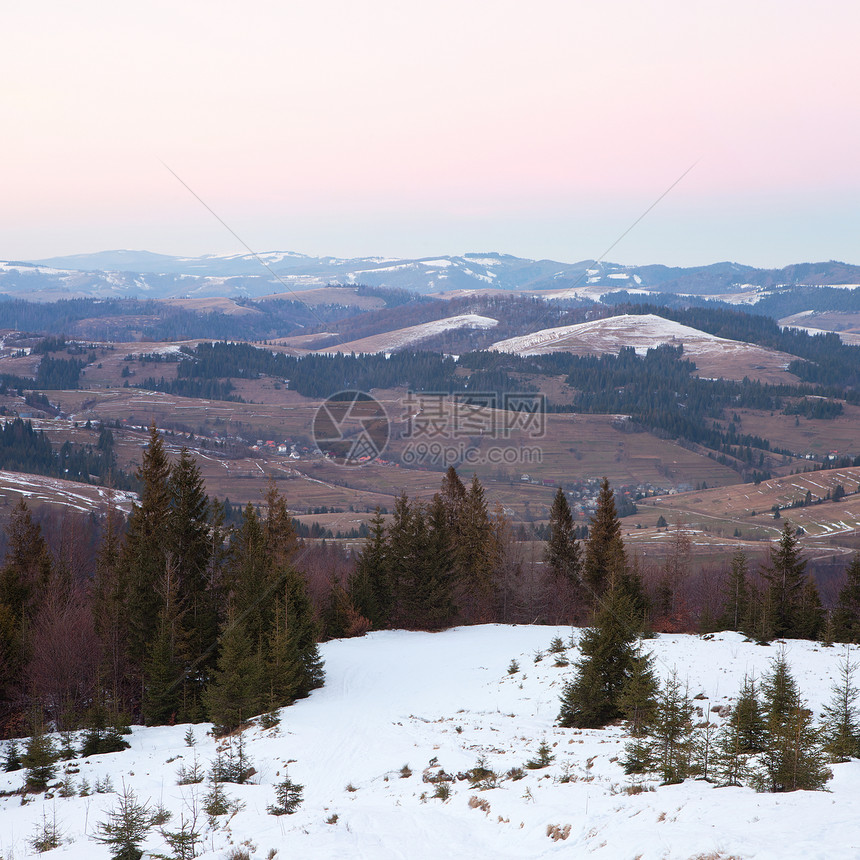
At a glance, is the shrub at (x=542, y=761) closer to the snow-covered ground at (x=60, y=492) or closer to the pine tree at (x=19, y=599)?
the pine tree at (x=19, y=599)

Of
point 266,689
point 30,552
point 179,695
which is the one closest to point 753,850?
point 266,689

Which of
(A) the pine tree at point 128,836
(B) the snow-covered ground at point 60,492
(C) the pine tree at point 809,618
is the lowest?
(B) the snow-covered ground at point 60,492

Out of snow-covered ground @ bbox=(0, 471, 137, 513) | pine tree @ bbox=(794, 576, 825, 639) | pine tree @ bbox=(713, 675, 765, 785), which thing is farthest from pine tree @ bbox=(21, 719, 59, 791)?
snow-covered ground @ bbox=(0, 471, 137, 513)

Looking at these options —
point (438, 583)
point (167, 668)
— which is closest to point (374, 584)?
point (438, 583)

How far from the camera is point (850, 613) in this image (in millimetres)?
39656

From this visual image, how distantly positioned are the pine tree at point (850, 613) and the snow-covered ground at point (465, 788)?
338 centimetres

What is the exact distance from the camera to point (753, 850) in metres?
11.9

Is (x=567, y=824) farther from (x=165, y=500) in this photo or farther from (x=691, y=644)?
(x=165, y=500)

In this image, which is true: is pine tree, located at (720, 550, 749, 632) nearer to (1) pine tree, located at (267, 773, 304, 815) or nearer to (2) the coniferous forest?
(2) the coniferous forest

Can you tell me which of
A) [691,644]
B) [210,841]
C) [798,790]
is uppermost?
[798,790]

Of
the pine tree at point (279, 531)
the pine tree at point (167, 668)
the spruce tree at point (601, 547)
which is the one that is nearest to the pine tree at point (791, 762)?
the pine tree at point (167, 668)

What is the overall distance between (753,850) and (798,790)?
382cm

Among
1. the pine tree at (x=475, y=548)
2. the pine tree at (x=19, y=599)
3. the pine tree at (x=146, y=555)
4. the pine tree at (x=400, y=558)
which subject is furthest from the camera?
the pine tree at (x=475, y=548)

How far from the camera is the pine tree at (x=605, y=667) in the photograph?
26.2m
